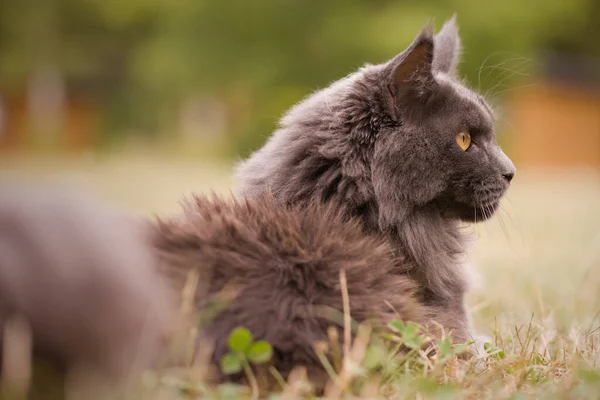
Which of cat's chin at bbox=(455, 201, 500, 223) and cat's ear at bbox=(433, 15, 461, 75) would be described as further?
cat's ear at bbox=(433, 15, 461, 75)

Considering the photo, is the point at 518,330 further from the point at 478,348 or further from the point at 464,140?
the point at 464,140

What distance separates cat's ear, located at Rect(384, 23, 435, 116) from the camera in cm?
194

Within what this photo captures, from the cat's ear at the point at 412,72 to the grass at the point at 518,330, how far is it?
65 cm

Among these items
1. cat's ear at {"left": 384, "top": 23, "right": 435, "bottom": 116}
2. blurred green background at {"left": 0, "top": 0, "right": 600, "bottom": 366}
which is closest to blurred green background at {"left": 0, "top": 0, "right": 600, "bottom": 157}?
blurred green background at {"left": 0, "top": 0, "right": 600, "bottom": 366}

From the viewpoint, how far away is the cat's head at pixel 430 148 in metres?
2.00

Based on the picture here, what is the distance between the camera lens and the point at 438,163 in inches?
81.0

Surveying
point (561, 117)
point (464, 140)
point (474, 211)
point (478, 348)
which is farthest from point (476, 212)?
point (561, 117)

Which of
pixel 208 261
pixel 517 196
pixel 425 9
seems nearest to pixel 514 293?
pixel 208 261

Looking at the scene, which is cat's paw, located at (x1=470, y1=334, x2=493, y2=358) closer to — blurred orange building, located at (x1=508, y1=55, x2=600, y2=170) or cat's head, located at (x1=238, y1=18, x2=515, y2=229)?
cat's head, located at (x1=238, y1=18, x2=515, y2=229)

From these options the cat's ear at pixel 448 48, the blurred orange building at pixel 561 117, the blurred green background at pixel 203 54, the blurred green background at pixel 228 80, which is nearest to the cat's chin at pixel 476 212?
the cat's ear at pixel 448 48

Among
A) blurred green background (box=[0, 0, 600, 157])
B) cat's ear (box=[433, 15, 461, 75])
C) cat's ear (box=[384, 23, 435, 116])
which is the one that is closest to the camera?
cat's ear (box=[384, 23, 435, 116])

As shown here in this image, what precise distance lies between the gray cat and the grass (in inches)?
10.0

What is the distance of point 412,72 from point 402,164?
28 cm

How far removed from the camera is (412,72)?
6.58ft
